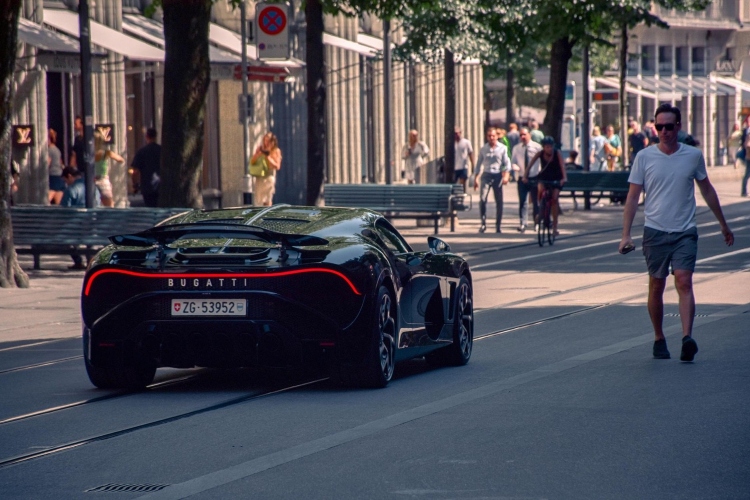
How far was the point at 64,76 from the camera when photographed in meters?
28.2

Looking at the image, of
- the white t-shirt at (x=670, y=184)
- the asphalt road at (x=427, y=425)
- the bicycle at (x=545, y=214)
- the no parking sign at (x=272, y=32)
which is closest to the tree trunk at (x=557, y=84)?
the bicycle at (x=545, y=214)

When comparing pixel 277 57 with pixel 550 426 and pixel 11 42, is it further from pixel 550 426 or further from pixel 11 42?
pixel 550 426

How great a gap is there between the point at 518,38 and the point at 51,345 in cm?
1854

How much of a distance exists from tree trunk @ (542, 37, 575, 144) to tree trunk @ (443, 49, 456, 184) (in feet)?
6.12

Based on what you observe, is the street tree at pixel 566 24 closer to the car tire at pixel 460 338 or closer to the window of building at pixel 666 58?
the car tire at pixel 460 338

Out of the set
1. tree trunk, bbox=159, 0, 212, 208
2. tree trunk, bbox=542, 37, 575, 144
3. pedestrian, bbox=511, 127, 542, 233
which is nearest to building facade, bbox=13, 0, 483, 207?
tree trunk, bbox=542, 37, 575, 144

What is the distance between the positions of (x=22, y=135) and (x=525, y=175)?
318 inches

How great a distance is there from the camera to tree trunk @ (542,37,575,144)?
31.2 meters

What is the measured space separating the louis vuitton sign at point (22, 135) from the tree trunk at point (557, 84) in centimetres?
1086

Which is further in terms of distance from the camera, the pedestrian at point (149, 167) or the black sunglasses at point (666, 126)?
the pedestrian at point (149, 167)

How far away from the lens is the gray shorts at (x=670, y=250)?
10.7 meters

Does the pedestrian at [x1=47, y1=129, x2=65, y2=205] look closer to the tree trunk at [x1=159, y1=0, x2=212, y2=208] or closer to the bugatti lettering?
the tree trunk at [x1=159, y1=0, x2=212, y2=208]

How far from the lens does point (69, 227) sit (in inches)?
798

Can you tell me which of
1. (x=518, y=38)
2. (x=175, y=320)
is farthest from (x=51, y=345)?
(x=518, y=38)
